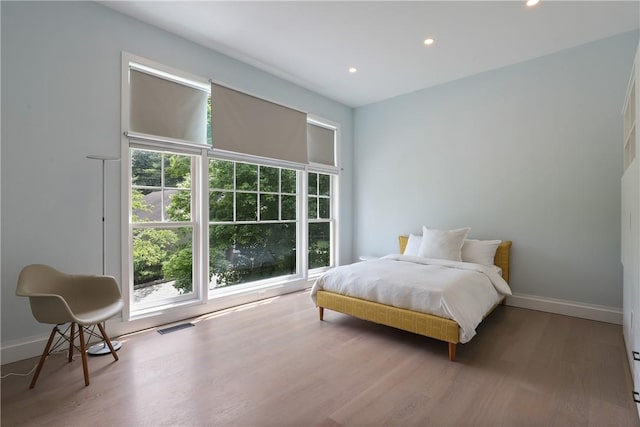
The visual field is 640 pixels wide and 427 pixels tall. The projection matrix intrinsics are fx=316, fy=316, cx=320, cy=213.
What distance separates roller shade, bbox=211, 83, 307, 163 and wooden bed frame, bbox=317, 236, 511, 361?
6.54ft

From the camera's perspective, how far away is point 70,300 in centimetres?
250

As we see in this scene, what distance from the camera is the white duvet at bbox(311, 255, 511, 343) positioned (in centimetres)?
264

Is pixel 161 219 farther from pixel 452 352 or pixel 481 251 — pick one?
pixel 481 251

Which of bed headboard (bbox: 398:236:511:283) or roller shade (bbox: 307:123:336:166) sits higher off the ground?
roller shade (bbox: 307:123:336:166)

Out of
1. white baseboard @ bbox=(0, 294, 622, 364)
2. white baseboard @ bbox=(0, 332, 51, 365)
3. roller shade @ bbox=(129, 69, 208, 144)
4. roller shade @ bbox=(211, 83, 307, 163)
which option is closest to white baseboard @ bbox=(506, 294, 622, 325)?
white baseboard @ bbox=(0, 294, 622, 364)

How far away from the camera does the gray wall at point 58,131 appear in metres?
2.45

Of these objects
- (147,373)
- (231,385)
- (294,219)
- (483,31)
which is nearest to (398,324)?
(231,385)

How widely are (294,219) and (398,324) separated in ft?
7.88

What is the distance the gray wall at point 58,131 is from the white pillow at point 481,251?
389cm

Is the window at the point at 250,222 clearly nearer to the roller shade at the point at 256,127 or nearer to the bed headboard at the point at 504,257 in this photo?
the roller shade at the point at 256,127

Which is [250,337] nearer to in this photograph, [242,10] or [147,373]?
[147,373]

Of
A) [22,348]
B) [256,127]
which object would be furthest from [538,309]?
[22,348]

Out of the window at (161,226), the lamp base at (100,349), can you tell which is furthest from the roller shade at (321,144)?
the lamp base at (100,349)

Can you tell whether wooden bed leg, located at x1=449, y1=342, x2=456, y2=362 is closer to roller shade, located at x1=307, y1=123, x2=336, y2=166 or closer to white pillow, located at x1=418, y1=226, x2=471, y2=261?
white pillow, located at x1=418, y1=226, x2=471, y2=261
